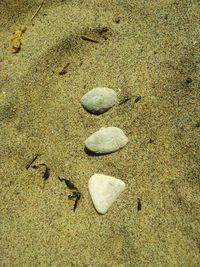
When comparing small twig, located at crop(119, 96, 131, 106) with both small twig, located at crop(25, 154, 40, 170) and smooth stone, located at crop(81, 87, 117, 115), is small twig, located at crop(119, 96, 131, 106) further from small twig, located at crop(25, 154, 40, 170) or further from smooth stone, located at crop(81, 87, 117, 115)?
small twig, located at crop(25, 154, 40, 170)

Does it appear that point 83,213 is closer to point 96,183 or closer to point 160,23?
point 96,183

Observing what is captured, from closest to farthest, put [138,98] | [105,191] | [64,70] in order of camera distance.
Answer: [105,191] < [138,98] < [64,70]

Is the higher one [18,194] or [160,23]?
[160,23]

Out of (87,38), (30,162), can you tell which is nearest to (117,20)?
(87,38)

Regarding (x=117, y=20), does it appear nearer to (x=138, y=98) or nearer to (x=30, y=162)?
(x=138, y=98)

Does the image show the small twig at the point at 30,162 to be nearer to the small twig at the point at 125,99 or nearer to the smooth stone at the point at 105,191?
the smooth stone at the point at 105,191

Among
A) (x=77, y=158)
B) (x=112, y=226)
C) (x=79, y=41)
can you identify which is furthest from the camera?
(x=79, y=41)

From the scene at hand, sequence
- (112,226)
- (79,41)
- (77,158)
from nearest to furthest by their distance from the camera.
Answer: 1. (112,226)
2. (77,158)
3. (79,41)

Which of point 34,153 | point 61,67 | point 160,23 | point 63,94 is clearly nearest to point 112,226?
point 34,153
